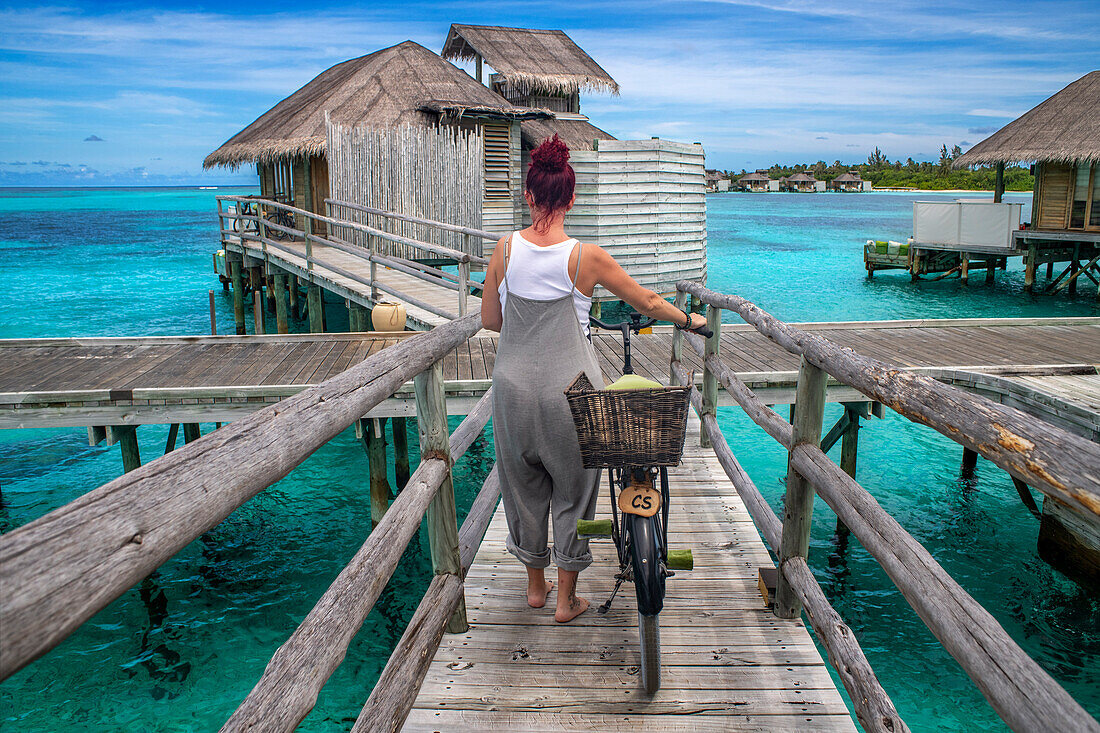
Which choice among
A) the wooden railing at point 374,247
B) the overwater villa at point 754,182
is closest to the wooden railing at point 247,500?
the wooden railing at point 374,247

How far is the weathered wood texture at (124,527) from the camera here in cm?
92

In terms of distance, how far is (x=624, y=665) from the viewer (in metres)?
2.88

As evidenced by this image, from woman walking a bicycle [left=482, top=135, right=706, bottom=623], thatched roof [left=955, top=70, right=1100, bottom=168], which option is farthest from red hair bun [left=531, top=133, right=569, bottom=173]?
thatched roof [left=955, top=70, right=1100, bottom=168]

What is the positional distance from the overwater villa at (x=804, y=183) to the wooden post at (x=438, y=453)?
18320cm

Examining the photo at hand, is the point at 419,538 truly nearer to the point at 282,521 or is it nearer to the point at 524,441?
the point at 282,521

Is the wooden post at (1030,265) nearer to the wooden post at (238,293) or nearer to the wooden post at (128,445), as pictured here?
the wooden post at (238,293)

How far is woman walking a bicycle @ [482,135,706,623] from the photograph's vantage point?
282 cm

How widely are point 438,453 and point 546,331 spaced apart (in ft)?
2.00

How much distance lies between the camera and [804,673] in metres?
2.81

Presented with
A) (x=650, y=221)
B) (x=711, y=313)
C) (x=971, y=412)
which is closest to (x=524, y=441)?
(x=971, y=412)

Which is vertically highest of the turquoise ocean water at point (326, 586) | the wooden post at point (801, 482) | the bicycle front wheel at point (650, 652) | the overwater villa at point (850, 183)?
the overwater villa at point (850, 183)

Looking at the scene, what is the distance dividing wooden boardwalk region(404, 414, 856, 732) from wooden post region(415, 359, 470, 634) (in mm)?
368

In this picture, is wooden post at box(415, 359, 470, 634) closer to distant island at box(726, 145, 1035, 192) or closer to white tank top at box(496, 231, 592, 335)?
white tank top at box(496, 231, 592, 335)

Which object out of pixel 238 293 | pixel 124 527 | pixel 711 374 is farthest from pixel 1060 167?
pixel 124 527
